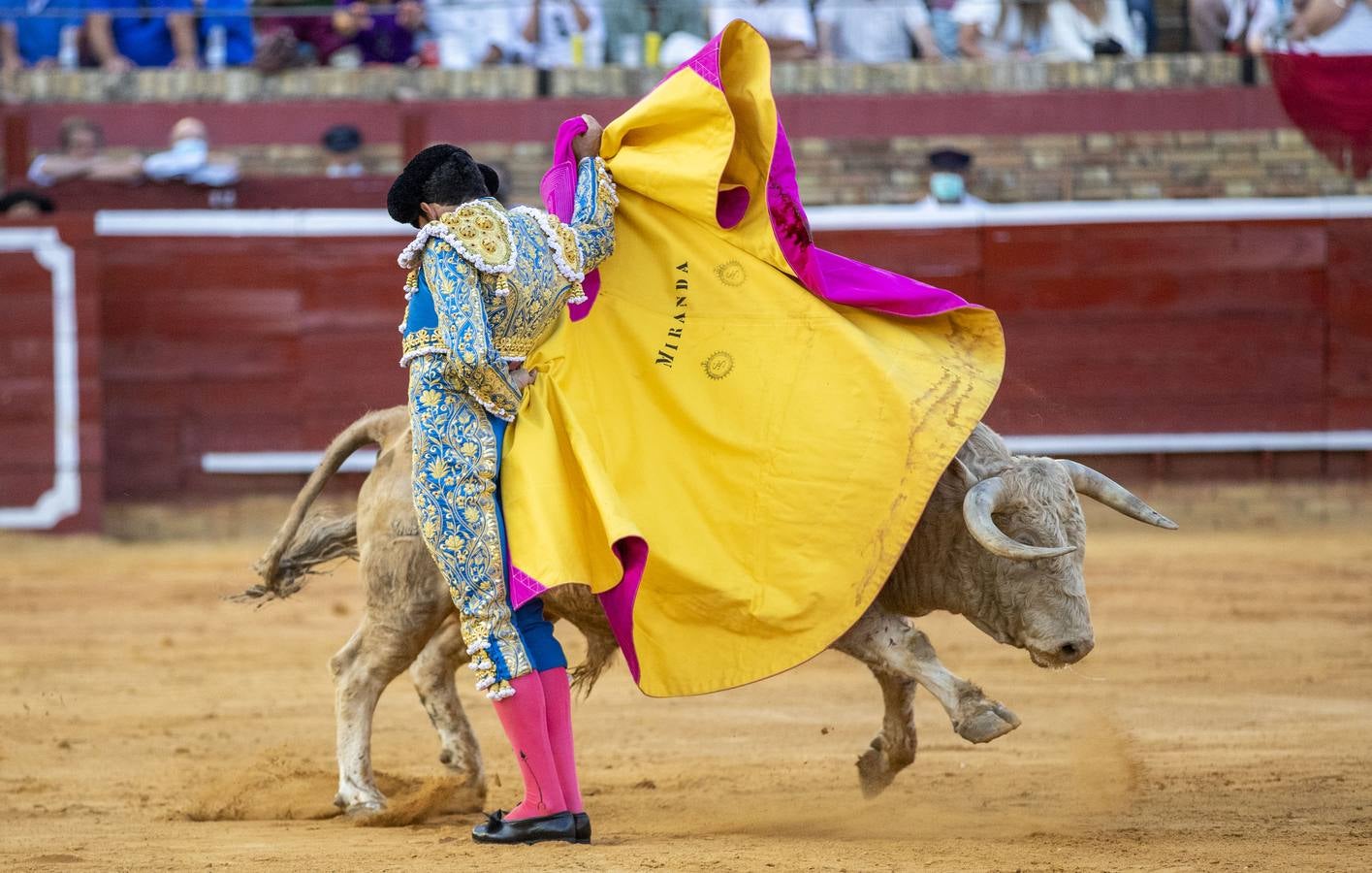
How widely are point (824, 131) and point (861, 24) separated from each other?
0.69m

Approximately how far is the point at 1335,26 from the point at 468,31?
4.70 meters

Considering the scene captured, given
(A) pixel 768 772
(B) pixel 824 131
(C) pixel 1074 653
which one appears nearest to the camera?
(C) pixel 1074 653

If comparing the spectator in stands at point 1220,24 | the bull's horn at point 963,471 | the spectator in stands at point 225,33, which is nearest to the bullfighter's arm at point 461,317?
the bull's horn at point 963,471

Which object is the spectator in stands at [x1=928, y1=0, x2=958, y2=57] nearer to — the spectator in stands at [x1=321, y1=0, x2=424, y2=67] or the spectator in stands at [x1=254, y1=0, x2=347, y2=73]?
the spectator in stands at [x1=321, y1=0, x2=424, y2=67]

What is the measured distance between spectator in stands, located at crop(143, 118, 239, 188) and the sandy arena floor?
8.37ft

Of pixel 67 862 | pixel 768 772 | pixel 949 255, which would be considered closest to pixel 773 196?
pixel 768 772

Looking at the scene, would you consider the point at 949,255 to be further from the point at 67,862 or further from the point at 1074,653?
the point at 67,862

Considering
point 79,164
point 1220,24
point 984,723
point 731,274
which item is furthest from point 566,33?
point 984,723

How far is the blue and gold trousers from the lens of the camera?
3561 mm

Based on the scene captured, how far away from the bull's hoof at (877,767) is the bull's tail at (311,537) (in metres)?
1.39

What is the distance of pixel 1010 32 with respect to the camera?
10367 millimetres

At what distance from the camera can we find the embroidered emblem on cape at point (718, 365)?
384 centimetres

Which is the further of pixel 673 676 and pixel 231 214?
pixel 231 214

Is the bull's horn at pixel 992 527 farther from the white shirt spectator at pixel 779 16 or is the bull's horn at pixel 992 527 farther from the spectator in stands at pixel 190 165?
the spectator in stands at pixel 190 165
